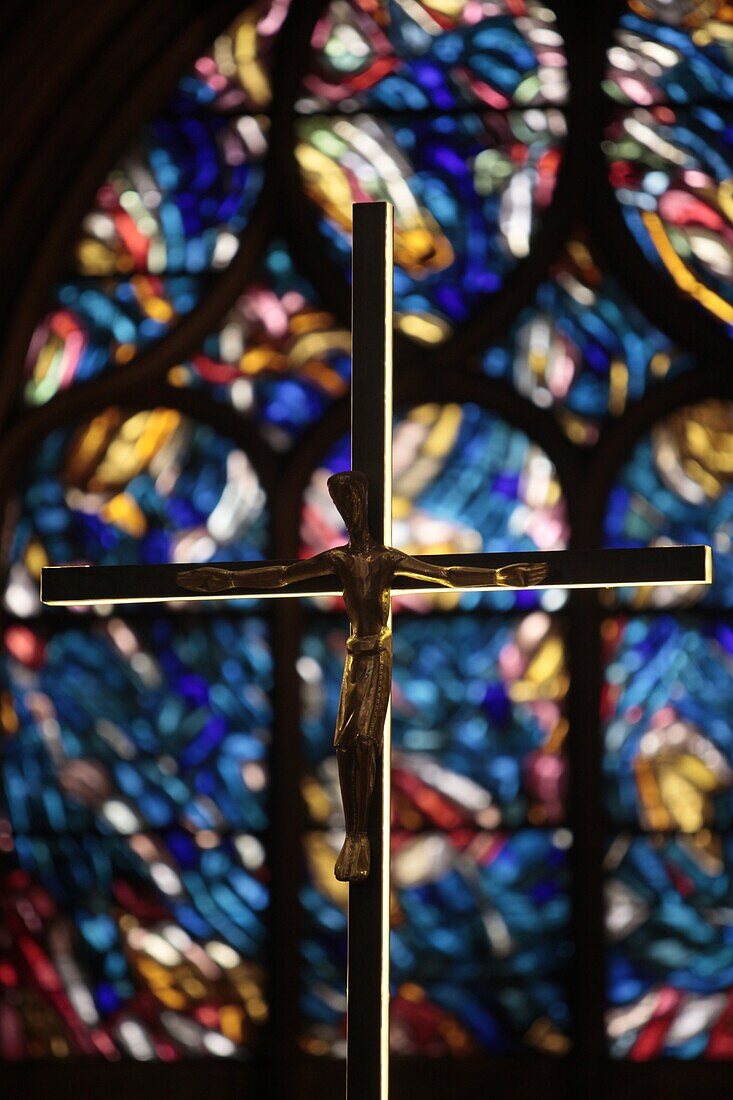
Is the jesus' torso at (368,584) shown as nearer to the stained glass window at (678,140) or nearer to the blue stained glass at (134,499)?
the blue stained glass at (134,499)

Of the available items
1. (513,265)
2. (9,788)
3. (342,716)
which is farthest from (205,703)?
(342,716)

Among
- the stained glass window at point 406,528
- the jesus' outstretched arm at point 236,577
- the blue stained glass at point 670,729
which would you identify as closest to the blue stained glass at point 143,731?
the stained glass window at point 406,528

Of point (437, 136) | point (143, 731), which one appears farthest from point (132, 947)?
point (437, 136)

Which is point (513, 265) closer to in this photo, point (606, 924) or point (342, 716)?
point (606, 924)

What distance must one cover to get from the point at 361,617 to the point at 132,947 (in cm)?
223

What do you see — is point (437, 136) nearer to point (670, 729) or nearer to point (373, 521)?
point (670, 729)

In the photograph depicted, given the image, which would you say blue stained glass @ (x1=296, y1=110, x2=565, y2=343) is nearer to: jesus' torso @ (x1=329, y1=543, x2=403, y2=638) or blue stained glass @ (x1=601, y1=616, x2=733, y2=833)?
blue stained glass @ (x1=601, y1=616, x2=733, y2=833)

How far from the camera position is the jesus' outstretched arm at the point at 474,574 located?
4688mm

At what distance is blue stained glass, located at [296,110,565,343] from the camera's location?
6930 millimetres

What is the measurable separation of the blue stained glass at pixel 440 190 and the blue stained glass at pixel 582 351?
16 centimetres

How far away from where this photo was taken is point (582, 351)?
6.83 metres

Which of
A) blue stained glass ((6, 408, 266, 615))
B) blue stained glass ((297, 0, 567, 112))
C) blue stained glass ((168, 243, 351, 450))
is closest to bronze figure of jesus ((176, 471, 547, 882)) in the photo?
blue stained glass ((6, 408, 266, 615))

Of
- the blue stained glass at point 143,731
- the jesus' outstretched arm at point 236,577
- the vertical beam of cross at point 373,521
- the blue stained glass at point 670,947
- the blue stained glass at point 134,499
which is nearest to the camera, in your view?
the vertical beam of cross at point 373,521

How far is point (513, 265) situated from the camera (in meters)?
6.90
